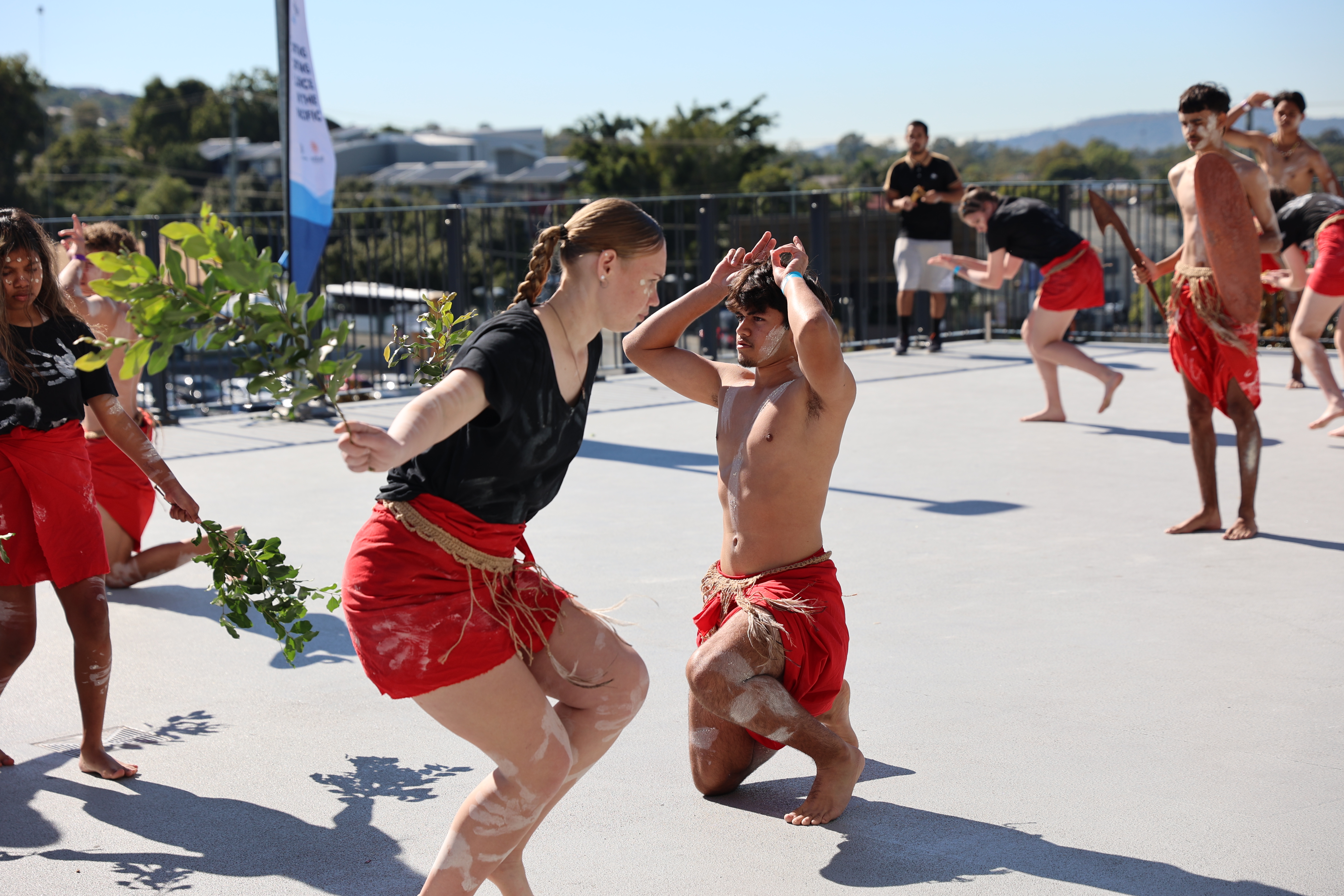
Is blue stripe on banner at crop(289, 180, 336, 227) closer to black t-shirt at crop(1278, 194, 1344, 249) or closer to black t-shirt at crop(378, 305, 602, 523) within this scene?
black t-shirt at crop(1278, 194, 1344, 249)

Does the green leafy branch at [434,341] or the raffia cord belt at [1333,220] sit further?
the raffia cord belt at [1333,220]

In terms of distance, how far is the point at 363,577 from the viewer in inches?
87.8

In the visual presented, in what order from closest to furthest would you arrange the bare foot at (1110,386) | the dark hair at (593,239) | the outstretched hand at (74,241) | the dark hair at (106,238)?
1. the dark hair at (593,239)
2. the outstretched hand at (74,241)
3. the dark hair at (106,238)
4. the bare foot at (1110,386)

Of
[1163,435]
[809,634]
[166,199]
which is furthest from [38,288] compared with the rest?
[166,199]

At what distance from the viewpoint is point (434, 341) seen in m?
2.88

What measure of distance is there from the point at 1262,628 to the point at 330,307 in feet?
27.1

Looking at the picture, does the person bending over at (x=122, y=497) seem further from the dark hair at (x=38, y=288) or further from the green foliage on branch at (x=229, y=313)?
the green foliage on branch at (x=229, y=313)

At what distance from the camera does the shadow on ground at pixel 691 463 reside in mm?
6090

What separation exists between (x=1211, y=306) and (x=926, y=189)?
245 inches

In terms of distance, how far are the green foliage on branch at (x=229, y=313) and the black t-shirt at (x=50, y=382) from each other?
1391mm

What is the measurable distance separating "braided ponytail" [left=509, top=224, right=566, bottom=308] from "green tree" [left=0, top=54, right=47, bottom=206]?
6332 centimetres

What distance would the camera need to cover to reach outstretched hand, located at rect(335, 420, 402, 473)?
186 cm

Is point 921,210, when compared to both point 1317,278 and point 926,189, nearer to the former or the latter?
point 926,189

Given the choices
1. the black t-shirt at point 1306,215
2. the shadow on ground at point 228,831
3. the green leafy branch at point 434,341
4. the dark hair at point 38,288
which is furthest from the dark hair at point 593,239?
Result: the black t-shirt at point 1306,215
